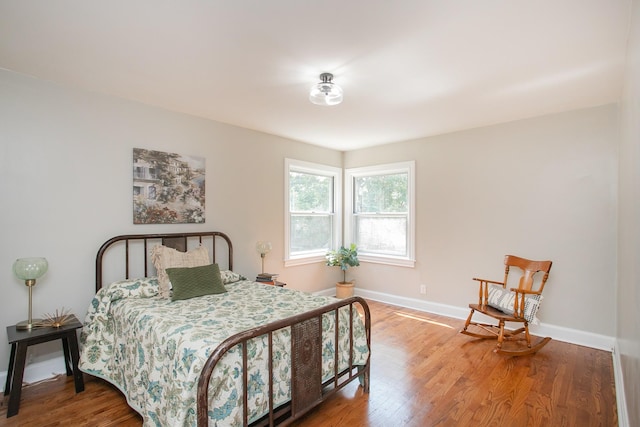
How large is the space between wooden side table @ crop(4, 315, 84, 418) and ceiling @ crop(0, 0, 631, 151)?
1.91 metres

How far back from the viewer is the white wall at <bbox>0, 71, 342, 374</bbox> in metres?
2.50

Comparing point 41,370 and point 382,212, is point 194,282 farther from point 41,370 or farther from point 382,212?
point 382,212

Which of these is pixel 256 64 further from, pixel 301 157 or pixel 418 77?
pixel 301 157

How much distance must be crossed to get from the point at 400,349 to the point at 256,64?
9.34 ft

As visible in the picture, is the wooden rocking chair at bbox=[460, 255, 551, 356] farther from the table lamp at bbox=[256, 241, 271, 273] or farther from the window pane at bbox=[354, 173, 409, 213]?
the table lamp at bbox=[256, 241, 271, 273]

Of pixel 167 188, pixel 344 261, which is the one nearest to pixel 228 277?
pixel 167 188

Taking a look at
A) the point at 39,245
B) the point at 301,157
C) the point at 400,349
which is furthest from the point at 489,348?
the point at 39,245

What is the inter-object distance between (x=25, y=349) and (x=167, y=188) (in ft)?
5.55

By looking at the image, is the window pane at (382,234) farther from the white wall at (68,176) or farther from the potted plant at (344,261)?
the white wall at (68,176)

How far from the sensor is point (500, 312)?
322 centimetres

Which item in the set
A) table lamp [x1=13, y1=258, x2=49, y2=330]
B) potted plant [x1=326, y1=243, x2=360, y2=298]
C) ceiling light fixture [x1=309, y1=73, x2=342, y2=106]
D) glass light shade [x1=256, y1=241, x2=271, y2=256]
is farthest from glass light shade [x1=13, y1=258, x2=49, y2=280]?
potted plant [x1=326, y1=243, x2=360, y2=298]

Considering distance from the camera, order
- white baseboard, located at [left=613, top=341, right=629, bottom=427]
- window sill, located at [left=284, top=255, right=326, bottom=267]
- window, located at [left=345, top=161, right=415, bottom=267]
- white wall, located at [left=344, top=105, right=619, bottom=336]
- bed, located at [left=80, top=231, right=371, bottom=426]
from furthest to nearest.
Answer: window, located at [left=345, top=161, right=415, bottom=267] → window sill, located at [left=284, top=255, right=326, bottom=267] → white wall, located at [left=344, top=105, right=619, bottom=336] → white baseboard, located at [left=613, top=341, right=629, bottom=427] → bed, located at [left=80, top=231, right=371, bottom=426]

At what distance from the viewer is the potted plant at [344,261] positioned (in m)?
4.87

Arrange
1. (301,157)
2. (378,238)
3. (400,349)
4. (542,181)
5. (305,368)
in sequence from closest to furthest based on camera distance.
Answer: (305,368) < (400,349) < (542,181) < (301,157) < (378,238)
